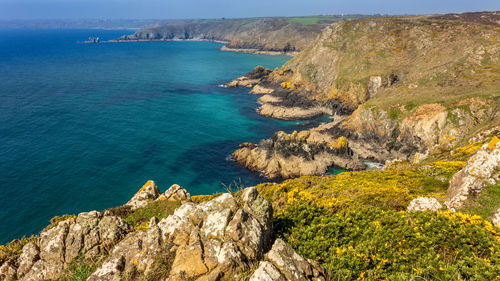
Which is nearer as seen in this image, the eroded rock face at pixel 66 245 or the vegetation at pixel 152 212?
the eroded rock face at pixel 66 245

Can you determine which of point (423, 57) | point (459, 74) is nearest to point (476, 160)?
point (459, 74)

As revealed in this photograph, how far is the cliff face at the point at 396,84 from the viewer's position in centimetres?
5741

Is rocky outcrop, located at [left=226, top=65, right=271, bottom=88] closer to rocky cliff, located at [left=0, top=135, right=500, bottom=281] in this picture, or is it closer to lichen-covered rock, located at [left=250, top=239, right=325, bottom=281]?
rocky cliff, located at [left=0, top=135, right=500, bottom=281]

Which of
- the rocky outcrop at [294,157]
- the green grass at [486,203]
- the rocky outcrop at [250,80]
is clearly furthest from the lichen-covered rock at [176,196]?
the rocky outcrop at [250,80]

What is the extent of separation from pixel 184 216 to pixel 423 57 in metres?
97.4

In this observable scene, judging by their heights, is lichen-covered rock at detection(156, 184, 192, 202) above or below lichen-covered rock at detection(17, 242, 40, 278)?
below

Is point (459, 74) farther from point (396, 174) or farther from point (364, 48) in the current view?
point (396, 174)

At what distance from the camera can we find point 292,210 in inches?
632

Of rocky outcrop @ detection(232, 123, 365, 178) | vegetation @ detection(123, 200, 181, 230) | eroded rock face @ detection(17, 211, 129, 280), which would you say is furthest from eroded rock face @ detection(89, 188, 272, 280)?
rocky outcrop @ detection(232, 123, 365, 178)

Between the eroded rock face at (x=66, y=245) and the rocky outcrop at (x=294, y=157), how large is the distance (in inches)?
1590

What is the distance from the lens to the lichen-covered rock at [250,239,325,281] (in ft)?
27.8

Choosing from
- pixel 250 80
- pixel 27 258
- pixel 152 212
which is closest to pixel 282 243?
pixel 27 258

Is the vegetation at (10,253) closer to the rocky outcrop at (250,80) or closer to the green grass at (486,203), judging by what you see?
the green grass at (486,203)

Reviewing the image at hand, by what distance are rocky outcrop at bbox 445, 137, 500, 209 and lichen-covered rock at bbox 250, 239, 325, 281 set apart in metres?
13.7
